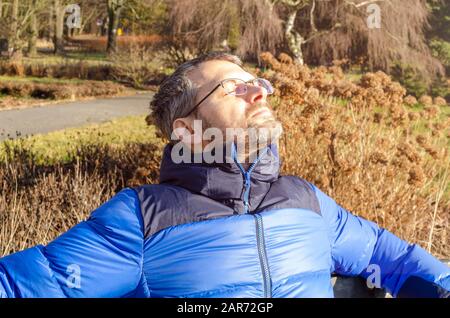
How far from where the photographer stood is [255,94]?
6.12 feet

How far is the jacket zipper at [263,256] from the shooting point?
66.5 inches

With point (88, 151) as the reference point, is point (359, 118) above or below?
above

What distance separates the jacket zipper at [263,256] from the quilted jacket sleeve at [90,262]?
1.13 feet

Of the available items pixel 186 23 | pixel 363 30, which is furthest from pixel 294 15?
pixel 186 23

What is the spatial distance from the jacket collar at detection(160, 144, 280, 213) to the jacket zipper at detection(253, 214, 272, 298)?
0.26ft

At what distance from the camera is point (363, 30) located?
595 inches

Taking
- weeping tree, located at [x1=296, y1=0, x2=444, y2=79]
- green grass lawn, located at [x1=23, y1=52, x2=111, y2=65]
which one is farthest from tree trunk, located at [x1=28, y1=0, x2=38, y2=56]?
weeping tree, located at [x1=296, y1=0, x2=444, y2=79]

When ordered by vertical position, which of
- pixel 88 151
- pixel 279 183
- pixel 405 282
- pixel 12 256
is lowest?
pixel 88 151

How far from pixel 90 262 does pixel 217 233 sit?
1.22 ft

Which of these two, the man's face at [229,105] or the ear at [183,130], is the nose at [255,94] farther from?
the ear at [183,130]

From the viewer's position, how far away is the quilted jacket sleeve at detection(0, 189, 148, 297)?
1543 millimetres

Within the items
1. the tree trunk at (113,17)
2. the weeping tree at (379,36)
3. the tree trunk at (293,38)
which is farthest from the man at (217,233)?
the tree trunk at (113,17)
